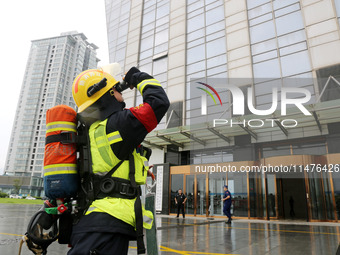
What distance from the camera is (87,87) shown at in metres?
1.83

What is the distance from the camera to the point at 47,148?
5.69 feet

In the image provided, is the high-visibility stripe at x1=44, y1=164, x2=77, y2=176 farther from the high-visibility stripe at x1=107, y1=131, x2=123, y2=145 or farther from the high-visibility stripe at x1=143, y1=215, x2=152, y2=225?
the high-visibility stripe at x1=143, y1=215, x2=152, y2=225

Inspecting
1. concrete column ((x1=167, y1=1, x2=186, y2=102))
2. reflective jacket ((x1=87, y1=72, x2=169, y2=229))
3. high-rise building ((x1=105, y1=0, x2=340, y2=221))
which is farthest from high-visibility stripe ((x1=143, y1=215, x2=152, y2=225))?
concrete column ((x1=167, y1=1, x2=186, y2=102))

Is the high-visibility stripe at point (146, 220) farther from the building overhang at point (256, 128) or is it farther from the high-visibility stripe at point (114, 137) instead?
the building overhang at point (256, 128)

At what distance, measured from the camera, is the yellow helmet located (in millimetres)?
1786

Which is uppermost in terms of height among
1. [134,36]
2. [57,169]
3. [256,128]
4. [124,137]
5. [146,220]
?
[134,36]

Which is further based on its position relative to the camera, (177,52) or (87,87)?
(177,52)

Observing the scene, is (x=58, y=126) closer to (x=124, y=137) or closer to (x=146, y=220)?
(x=124, y=137)

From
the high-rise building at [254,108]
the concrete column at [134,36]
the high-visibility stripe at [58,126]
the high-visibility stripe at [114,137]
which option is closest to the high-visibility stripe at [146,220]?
the high-visibility stripe at [114,137]

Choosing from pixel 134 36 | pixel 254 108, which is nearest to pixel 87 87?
pixel 254 108

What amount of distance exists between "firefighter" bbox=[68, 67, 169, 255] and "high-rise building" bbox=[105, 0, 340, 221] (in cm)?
1300

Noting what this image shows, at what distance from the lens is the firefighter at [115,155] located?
1452mm

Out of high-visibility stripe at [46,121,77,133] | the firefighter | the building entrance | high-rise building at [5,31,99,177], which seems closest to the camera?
the firefighter

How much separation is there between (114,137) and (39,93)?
107855 mm
